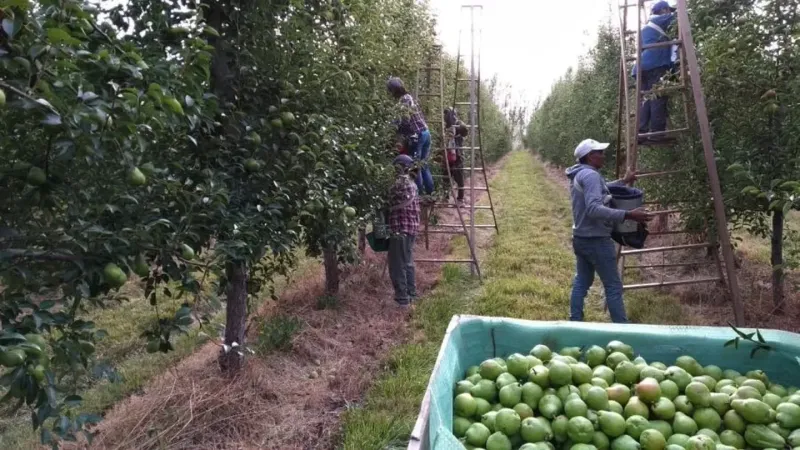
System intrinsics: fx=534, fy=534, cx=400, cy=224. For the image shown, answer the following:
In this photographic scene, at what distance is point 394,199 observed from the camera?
18.9 ft

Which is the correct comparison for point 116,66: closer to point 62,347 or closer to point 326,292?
point 62,347

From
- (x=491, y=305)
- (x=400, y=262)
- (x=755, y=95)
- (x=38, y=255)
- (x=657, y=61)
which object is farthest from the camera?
(x=400, y=262)

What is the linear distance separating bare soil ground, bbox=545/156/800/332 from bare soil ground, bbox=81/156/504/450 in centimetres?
296

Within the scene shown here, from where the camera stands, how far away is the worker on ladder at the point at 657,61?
5.06m


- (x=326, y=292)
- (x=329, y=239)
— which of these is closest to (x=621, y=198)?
(x=329, y=239)

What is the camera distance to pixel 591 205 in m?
4.19

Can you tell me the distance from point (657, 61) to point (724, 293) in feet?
7.98

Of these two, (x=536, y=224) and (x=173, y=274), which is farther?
(x=536, y=224)

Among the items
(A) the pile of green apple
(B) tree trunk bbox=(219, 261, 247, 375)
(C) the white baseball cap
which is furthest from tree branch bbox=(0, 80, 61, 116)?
(C) the white baseball cap

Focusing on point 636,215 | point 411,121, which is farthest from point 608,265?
point 411,121

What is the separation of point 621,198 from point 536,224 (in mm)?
6312

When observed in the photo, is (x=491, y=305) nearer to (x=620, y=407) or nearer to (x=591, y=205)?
(x=591, y=205)

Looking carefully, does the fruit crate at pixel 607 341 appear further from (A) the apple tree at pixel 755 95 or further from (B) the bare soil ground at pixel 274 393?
(A) the apple tree at pixel 755 95

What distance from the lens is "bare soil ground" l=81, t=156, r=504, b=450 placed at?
322cm
